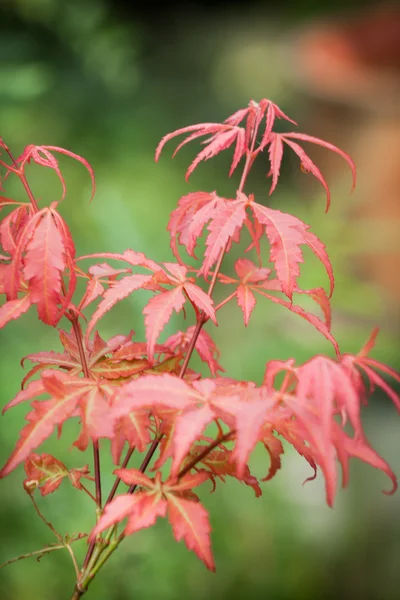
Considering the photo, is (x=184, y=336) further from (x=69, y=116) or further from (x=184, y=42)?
(x=184, y=42)

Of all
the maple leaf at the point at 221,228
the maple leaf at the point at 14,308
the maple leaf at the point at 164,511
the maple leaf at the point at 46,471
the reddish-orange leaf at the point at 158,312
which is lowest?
the maple leaf at the point at 46,471

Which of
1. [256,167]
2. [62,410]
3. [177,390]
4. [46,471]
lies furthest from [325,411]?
[256,167]

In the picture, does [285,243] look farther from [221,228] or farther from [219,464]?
[219,464]

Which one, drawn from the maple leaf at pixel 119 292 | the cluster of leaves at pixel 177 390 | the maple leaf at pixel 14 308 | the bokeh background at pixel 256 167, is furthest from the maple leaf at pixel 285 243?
the bokeh background at pixel 256 167

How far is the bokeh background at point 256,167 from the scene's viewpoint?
172 centimetres

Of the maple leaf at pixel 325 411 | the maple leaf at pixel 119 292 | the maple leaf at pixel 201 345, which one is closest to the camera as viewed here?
the maple leaf at pixel 325 411

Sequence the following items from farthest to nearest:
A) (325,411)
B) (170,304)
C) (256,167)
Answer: (256,167) → (170,304) → (325,411)

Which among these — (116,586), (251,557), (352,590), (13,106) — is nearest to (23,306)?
(116,586)

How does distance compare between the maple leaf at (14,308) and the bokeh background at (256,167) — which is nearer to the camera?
the maple leaf at (14,308)

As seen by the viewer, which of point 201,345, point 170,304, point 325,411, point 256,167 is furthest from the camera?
point 256,167

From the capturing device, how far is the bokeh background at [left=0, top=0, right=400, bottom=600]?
1716mm

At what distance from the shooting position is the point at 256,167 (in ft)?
8.38

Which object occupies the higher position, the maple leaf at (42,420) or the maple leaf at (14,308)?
the maple leaf at (14,308)

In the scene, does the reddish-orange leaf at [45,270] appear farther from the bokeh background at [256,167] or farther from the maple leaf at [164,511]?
the bokeh background at [256,167]
